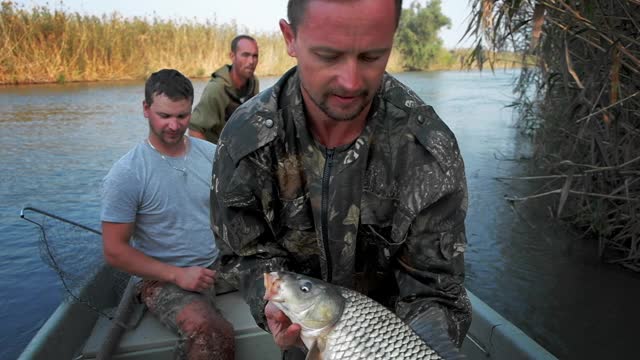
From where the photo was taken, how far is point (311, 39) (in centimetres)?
173

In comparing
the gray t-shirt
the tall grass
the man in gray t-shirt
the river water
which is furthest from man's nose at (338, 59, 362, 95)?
the tall grass

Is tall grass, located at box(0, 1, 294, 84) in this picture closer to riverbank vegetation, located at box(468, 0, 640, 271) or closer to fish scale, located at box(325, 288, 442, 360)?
riverbank vegetation, located at box(468, 0, 640, 271)

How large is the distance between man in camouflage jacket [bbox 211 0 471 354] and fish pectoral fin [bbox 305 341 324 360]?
13.1 inches

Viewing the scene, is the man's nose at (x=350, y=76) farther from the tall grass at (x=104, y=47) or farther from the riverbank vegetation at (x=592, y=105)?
the tall grass at (x=104, y=47)

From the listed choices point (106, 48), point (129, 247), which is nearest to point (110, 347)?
point (129, 247)

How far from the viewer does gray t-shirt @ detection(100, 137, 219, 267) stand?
346 cm

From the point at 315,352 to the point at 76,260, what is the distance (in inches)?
110

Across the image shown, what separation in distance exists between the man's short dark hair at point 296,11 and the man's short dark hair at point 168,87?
2.21m

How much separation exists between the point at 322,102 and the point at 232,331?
186cm

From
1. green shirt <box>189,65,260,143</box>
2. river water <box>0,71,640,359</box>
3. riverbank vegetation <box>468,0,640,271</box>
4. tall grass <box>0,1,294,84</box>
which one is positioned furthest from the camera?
tall grass <box>0,1,294,84</box>

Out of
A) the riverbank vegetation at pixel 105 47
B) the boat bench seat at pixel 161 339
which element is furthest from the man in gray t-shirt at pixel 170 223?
the riverbank vegetation at pixel 105 47

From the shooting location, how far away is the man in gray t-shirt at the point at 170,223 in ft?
10.5

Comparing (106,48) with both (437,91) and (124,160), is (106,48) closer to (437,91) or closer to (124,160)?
(437,91)

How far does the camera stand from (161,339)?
3.31 m
